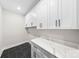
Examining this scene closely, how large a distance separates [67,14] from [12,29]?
4114mm

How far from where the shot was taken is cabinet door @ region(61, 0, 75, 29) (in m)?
1.11

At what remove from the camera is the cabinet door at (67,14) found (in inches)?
43.8

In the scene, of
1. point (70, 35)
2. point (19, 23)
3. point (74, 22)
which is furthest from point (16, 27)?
point (74, 22)

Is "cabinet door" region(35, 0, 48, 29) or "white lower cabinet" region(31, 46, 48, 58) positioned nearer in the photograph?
"white lower cabinet" region(31, 46, 48, 58)

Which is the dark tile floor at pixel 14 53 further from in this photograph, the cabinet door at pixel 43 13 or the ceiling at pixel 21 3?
the ceiling at pixel 21 3

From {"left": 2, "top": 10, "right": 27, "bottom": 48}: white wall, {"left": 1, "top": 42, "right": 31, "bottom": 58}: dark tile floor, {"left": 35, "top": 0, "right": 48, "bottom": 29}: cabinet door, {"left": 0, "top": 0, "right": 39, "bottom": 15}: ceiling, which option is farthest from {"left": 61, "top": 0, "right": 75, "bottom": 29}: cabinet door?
{"left": 2, "top": 10, "right": 27, "bottom": 48}: white wall

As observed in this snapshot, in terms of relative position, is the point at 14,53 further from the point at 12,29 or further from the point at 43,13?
the point at 12,29

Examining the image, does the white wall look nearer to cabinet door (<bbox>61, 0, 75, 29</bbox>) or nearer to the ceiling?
the ceiling

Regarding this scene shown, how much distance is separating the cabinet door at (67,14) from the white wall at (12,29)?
397 cm

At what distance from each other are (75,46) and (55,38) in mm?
709

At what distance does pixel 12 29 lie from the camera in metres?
4.68

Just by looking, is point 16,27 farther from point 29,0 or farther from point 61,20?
point 61,20

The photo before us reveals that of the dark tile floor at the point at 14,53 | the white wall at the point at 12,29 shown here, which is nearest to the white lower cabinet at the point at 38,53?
the dark tile floor at the point at 14,53

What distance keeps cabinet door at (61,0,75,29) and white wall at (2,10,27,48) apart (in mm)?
3967
